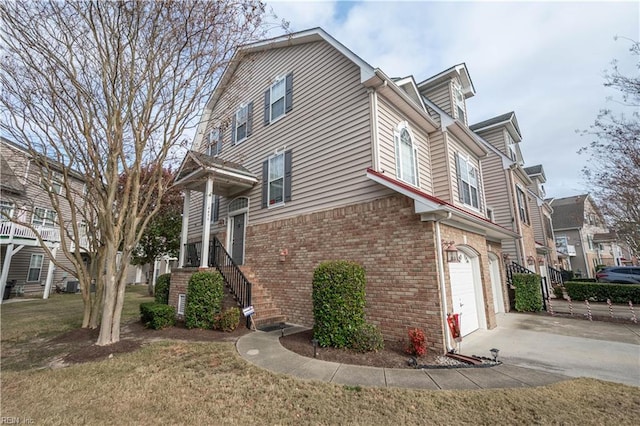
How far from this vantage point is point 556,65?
8750 mm

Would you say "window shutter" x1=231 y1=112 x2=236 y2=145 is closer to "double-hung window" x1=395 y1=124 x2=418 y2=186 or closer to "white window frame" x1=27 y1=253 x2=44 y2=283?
"double-hung window" x1=395 y1=124 x2=418 y2=186

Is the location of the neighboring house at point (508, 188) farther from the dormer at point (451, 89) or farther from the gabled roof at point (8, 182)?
the gabled roof at point (8, 182)

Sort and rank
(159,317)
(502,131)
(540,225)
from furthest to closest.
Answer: (540,225) → (502,131) → (159,317)

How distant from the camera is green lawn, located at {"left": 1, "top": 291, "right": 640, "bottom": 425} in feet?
11.1

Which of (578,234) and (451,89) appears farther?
(578,234)

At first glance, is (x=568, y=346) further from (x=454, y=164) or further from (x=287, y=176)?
(x=287, y=176)

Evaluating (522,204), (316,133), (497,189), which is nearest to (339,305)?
(316,133)

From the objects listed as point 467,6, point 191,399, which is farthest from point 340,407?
point 467,6

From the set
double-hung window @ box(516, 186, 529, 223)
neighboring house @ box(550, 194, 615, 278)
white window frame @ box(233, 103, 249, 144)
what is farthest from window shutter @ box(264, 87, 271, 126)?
neighboring house @ box(550, 194, 615, 278)

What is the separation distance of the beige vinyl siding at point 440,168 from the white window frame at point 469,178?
96cm

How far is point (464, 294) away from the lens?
26.1 ft

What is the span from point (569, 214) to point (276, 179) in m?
40.2

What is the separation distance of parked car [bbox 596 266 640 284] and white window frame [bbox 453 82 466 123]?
15.6 metres

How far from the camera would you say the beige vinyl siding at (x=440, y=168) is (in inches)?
371
